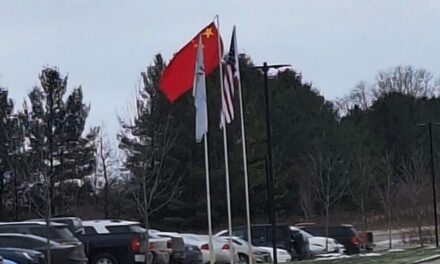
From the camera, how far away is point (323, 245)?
43125 millimetres

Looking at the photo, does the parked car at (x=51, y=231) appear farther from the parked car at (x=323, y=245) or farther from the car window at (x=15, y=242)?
the parked car at (x=323, y=245)

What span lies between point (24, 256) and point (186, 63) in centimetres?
637

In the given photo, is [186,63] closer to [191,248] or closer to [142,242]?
[142,242]

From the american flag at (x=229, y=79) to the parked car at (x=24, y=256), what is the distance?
5.59 metres

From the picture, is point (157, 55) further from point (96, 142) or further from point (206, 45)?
point (206, 45)

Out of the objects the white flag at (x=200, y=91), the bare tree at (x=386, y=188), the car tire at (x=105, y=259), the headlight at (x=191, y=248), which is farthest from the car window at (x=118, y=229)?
the bare tree at (x=386, y=188)

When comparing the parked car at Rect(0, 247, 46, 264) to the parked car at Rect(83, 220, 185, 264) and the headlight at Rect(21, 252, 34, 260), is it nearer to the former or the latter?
the headlight at Rect(21, 252, 34, 260)

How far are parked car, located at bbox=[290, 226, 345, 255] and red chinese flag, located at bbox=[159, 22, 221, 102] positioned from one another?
63.8 feet

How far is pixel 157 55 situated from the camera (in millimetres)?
65000

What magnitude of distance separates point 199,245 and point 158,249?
405 cm

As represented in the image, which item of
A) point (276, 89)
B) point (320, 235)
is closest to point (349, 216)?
point (276, 89)

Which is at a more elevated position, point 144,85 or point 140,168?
point 144,85

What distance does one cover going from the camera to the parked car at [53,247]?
87.2 feet

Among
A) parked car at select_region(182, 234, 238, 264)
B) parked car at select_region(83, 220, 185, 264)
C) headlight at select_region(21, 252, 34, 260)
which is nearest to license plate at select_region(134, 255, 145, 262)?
parked car at select_region(83, 220, 185, 264)
